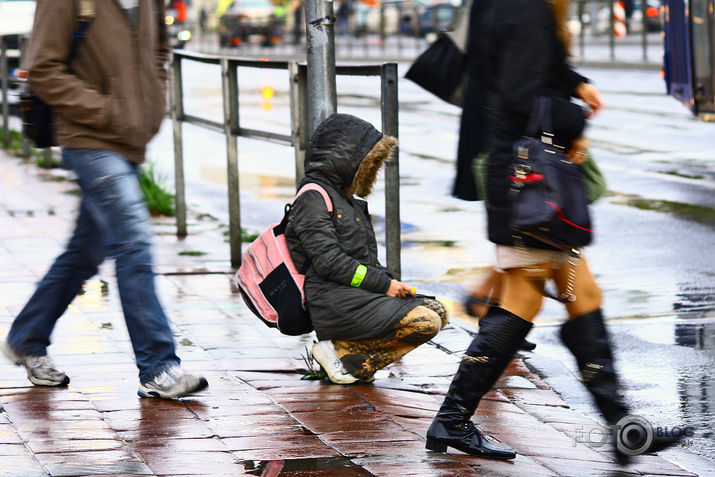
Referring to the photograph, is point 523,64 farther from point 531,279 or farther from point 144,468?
point 144,468

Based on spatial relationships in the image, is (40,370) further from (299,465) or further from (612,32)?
(612,32)

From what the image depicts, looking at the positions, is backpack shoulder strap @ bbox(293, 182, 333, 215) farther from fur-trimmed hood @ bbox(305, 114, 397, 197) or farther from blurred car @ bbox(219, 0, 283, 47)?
blurred car @ bbox(219, 0, 283, 47)

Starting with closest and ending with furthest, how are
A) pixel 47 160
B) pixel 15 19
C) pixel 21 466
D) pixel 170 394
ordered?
pixel 21 466, pixel 170 394, pixel 47 160, pixel 15 19

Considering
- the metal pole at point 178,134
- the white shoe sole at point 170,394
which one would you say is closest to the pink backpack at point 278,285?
the white shoe sole at point 170,394

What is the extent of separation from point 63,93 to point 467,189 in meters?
1.72

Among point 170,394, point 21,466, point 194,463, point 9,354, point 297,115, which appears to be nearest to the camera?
point 21,466

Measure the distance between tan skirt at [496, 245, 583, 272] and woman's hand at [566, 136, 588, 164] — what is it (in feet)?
0.99

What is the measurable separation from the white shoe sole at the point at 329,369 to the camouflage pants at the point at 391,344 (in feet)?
0.09

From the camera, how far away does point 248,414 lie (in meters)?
4.83

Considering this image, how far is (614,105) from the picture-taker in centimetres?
1922

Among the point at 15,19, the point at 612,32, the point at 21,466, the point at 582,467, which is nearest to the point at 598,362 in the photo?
the point at 582,467

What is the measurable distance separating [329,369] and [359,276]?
40 cm

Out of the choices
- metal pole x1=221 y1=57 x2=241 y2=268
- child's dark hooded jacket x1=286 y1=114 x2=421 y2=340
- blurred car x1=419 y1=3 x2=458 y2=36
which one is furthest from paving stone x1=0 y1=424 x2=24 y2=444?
blurred car x1=419 y1=3 x2=458 y2=36

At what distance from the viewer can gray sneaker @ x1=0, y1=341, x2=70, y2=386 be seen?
5156 mm
